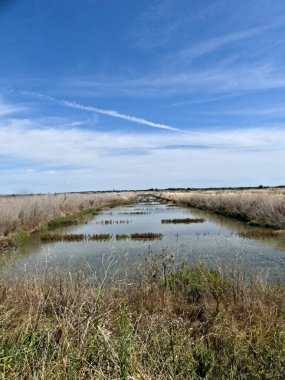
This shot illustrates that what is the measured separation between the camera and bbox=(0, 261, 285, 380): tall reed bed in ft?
11.5

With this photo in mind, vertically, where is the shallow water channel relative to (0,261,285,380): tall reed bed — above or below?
below

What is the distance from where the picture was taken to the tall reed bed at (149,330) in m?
3.50

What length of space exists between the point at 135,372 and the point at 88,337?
954mm

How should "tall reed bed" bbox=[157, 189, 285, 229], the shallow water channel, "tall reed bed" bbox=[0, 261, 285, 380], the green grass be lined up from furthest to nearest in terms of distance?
"tall reed bed" bbox=[157, 189, 285, 229], the green grass, the shallow water channel, "tall reed bed" bbox=[0, 261, 285, 380]

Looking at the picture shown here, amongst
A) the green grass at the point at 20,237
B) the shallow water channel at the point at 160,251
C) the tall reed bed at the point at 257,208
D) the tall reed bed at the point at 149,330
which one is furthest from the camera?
the tall reed bed at the point at 257,208

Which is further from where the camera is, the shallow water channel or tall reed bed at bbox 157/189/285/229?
tall reed bed at bbox 157/189/285/229

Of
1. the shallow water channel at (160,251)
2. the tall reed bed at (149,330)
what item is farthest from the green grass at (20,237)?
the tall reed bed at (149,330)

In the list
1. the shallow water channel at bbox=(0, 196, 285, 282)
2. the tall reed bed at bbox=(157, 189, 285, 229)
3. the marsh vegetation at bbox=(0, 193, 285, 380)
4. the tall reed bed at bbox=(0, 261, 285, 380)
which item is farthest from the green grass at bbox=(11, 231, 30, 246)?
the tall reed bed at bbox=(157, 189, 285, 229)

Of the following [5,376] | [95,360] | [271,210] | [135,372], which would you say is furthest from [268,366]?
[271,210]

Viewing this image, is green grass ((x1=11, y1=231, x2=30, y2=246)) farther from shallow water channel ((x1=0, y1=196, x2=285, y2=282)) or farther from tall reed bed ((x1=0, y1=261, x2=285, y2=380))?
tall reed bed ((x1=0, y1=261, x2=285, y2=380))

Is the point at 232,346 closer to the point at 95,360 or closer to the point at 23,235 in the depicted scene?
the point at 95,360

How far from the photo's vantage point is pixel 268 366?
152 inches

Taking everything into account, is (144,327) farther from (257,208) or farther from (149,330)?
(257,208)

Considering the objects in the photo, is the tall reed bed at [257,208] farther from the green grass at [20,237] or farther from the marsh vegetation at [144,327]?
the marsh vegetation at [144,327]
